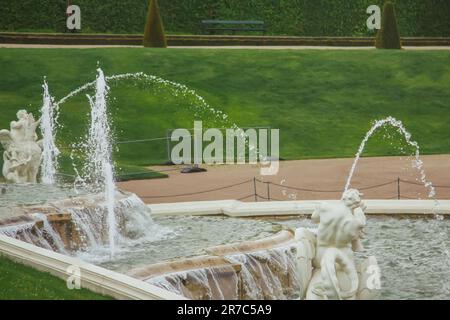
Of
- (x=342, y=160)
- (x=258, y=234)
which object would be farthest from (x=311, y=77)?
(x=258, y=234)

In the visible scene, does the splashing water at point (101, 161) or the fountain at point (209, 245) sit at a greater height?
the splashing water at point (101, 161)

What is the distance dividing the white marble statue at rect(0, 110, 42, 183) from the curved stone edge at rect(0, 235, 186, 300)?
738cm

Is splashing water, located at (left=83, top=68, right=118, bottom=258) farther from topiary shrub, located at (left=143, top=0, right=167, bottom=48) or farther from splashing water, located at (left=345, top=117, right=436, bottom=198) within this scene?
topiary shrub, located at (left=143, top=0, right=167, bottom=48)

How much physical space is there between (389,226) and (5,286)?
8631 mm

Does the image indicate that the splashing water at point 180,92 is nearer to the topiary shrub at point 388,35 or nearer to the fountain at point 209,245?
the topiary shrub at point 388,35

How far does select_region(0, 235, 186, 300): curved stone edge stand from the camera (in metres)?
14.2

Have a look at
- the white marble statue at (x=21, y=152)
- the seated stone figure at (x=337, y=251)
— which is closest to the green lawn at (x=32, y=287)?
the seated stone figure at (x=337, y=251)

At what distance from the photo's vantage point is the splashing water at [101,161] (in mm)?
19109

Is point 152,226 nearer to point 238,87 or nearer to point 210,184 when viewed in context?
point 210,184

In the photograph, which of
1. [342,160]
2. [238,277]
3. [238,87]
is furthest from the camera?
[238,87]

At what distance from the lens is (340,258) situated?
14.3m

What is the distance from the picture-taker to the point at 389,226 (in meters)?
21.1

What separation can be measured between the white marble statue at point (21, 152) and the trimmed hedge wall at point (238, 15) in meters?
23.0

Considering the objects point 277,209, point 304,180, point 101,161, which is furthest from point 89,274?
point 304,180
